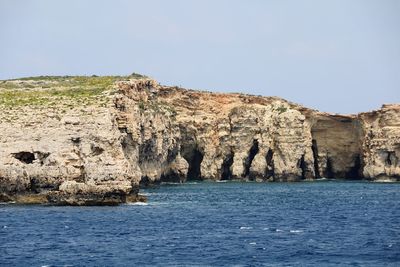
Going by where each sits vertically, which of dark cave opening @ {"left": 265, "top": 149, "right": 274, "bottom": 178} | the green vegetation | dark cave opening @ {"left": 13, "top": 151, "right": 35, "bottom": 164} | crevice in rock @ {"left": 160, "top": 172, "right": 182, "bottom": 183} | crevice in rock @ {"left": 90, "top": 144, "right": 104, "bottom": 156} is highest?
the green vegetation

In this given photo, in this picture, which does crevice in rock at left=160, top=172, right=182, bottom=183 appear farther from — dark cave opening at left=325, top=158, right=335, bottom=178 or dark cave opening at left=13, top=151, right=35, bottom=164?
dark cave opening at left=13, top=151, right=35, bottom=164

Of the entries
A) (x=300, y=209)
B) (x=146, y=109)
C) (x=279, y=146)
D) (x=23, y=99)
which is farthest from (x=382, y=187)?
(x=23, y=99)

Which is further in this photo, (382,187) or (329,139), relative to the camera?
(329,139)

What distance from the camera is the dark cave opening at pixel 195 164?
6102 inches

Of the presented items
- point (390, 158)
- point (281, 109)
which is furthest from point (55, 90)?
point (390, 158)

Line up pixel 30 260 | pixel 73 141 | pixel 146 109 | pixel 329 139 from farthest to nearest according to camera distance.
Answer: pixel 329 139 < pixel 146 109 < pixel 73 141 < pixel 30 260

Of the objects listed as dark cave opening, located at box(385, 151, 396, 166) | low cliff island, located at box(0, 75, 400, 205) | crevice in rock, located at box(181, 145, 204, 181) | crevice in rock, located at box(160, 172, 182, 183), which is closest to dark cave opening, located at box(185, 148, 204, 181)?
crevice in rock, located at box(181, 145, 204, 181)

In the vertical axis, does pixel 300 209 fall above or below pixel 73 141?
below

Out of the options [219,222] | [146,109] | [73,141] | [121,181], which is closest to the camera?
[219,222]

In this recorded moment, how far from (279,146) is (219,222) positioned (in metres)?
77.3

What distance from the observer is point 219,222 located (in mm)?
70188

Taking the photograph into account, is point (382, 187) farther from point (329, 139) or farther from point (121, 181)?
point (121, 181)

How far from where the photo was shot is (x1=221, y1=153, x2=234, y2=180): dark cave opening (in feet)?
499

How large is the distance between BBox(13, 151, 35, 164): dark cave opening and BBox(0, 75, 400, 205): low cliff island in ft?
0.40
